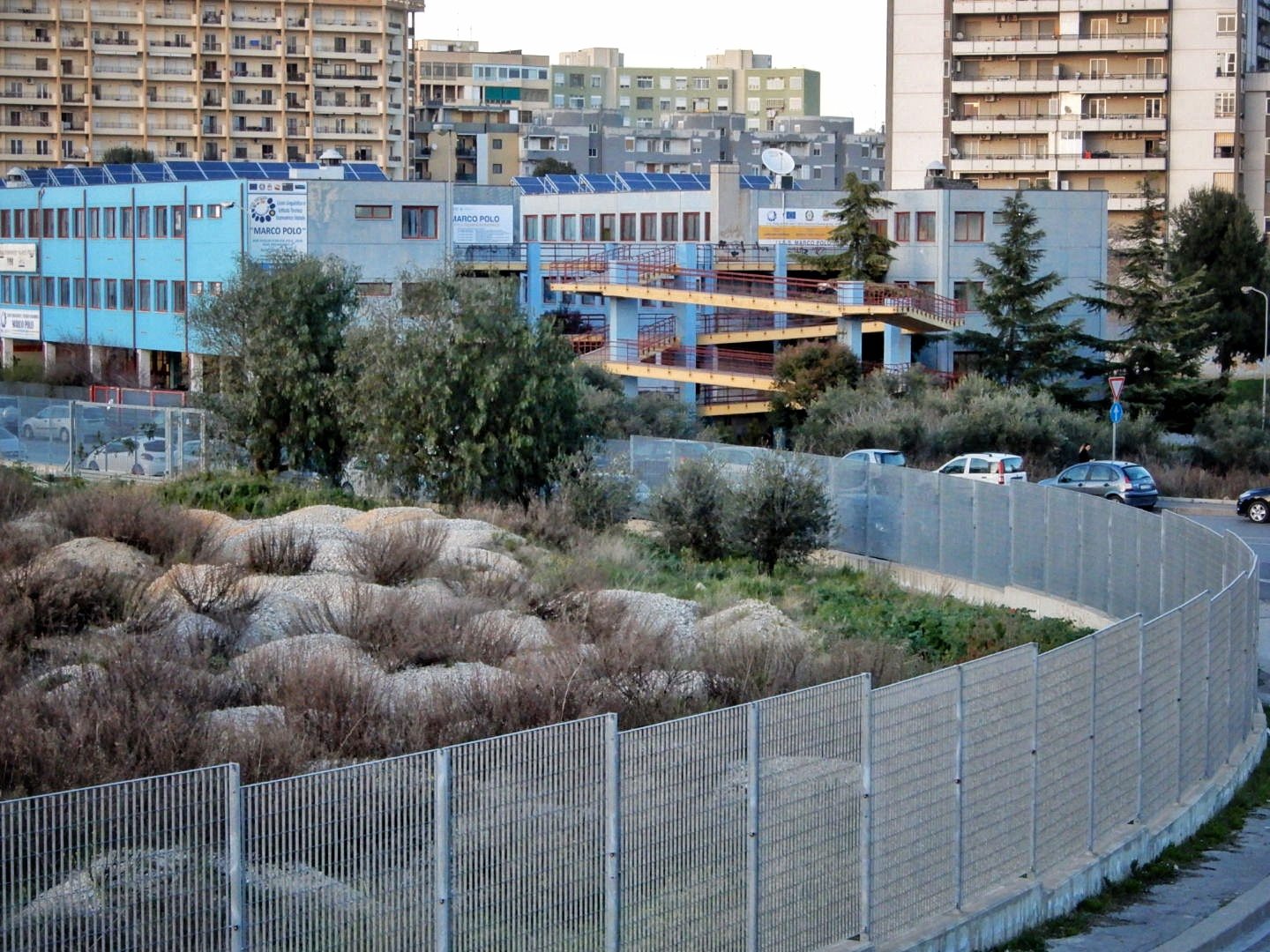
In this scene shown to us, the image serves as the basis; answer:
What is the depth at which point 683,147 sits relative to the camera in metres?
147

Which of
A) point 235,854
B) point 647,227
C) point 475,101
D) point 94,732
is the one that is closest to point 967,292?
point 647,227

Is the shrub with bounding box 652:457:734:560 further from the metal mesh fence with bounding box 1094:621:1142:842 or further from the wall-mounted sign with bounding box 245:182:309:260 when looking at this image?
the wall-mounted sign with bounding box 245:182:309:260

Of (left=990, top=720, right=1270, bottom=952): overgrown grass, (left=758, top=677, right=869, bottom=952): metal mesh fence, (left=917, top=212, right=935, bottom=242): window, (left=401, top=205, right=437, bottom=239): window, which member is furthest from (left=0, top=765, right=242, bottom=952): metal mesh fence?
(left=917, top=212, right=935, bottom=242): window

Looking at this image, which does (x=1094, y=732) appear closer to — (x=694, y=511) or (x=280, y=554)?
(x=280, y=554)

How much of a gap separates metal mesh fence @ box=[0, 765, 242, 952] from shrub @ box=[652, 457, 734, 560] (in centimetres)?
2164

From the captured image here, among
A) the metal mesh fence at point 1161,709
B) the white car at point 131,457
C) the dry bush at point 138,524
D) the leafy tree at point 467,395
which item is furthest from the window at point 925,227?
the metal mesh fence at point 1161,709

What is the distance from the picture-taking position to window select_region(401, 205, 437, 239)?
208ft

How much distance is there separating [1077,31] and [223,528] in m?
82.5

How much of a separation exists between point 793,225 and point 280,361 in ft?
124

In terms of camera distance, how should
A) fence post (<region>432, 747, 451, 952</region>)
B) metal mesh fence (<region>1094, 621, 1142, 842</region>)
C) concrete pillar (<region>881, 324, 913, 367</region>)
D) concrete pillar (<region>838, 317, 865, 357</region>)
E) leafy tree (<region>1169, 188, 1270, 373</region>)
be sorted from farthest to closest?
leafy tree (<region>1169, 188, 1270, 373</region>) → concrete pillar (<region>881, 324, 913, 367</region>) → concrete pillar (<region>838, 317, 865, 357</region>) → metal mesh fence (<region>1094, 621, 1142, 842</region>) → fence post (<region>432, 747, 451, 952</region>)

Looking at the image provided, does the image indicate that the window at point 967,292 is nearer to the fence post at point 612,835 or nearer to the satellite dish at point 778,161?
the satellite dish at point 778,161

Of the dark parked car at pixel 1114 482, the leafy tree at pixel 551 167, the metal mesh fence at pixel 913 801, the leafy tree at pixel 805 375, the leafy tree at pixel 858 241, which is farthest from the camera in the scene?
the leafy tree at pixel 551 167

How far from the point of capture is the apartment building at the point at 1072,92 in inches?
3834

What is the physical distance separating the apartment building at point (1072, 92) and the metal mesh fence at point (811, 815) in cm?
9106
